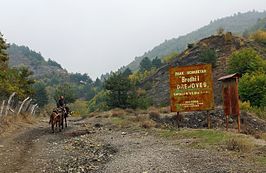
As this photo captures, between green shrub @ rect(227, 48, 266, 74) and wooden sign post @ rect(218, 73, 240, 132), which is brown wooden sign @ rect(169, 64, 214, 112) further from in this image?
green shrub @ rect(227, 48, 266, 74)

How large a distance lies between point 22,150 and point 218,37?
256ft

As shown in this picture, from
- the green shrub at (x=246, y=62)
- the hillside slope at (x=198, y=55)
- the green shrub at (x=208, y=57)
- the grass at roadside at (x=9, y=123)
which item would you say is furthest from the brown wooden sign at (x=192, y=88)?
the green shrub at (x=208, y=57)

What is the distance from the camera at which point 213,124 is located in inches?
1340

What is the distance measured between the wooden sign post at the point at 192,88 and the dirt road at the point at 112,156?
2957 mm

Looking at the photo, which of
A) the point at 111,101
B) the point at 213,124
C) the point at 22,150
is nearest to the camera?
the point at 22,150

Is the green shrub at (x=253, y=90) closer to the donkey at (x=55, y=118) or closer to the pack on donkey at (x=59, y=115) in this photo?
the pack on donkey at (x=59, y=115)

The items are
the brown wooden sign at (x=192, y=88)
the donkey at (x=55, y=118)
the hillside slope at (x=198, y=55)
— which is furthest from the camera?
the hillside slope at (x=198, y=55)

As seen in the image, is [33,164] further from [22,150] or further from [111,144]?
[111,144]

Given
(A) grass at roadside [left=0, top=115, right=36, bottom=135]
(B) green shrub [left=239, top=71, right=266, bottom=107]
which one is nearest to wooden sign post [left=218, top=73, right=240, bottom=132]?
(A) grass at roadside [left=0, top=115, right=36, bottom=135]

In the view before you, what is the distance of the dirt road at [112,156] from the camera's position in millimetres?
11751

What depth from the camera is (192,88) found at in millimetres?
22719

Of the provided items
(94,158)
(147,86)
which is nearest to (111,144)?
(94,158)

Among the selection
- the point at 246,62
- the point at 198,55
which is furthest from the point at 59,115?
the point at 198,55

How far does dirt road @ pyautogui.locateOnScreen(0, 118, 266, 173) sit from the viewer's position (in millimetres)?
11751
